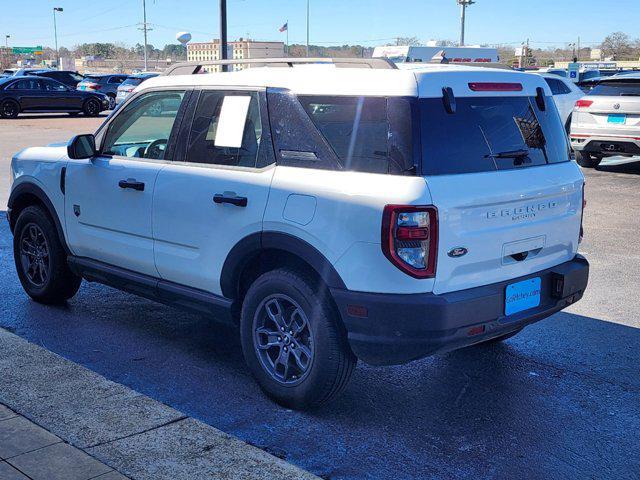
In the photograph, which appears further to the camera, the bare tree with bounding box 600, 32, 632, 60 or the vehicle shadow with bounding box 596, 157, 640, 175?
the bare tree with bounding box 600, 32, 632, 60

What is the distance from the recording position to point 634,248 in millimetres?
8453

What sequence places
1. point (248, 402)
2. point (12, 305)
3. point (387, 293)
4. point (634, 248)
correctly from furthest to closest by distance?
1. point (634, 248)
2. point (12, 305)
3. point (248, 402)
4. point (387, 293)

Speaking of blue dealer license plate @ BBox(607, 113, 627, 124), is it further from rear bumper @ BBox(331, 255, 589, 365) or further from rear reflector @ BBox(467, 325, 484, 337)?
rear reflector @ BBox(467, 325, 484, 337)

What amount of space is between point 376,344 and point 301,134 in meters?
1.21

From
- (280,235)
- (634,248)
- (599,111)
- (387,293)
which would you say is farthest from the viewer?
(599,111)

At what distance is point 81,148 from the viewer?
545 centimetres

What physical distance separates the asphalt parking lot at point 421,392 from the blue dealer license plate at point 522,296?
0.61 m

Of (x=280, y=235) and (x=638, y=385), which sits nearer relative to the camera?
(x=280, y=235)

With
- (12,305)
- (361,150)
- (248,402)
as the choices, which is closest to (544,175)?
(361,150)

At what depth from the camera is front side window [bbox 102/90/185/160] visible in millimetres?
5156

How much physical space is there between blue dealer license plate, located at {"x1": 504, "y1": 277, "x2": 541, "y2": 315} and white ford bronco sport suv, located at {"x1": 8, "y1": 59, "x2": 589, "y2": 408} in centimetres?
1

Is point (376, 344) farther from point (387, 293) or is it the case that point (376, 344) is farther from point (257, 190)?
point (257, 190)

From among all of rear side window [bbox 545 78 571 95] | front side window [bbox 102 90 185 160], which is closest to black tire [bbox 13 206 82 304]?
front side window [bbox 102 90 185 160]

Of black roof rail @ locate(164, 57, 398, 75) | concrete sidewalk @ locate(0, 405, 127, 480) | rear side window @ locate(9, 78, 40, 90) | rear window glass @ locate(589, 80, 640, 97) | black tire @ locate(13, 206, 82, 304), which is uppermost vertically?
black roof rail @ locate(164, 57, 398, 75)
